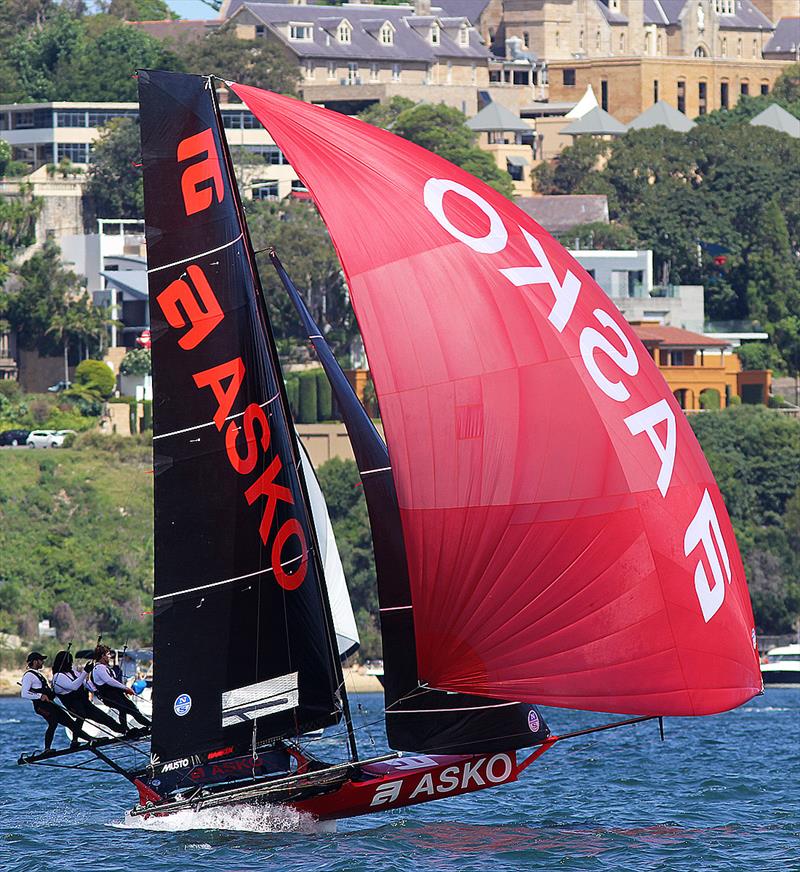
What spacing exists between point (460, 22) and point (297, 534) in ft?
393

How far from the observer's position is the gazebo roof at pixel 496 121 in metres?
129

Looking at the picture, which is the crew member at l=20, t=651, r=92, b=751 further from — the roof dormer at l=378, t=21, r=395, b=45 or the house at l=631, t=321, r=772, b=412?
the roof dormer at l=378, t=21, r=395, b=45

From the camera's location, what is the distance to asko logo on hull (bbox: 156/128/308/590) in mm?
22094

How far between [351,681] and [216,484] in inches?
1834

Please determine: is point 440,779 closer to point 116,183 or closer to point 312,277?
point 312,277

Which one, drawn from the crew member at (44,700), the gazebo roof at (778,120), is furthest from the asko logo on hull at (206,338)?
the gazebo roof at (778,120)

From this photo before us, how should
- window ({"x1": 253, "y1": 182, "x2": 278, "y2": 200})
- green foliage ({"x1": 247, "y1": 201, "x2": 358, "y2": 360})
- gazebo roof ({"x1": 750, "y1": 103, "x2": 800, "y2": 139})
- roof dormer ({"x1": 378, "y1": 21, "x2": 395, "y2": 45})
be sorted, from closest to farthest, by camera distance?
green foliage ({"x1": 247, "y1": 201, "x2": 358, "y2": 360}), window ({"x1": 253, "y1": 182, "x2": 278, "y2": 200}), gazebo roof ({"x1": 750, "y1": 103, "x2": 800, "y2": 139}), roof dormer ({"x1": 378, "y1": 21, "x2": 395, "y2": 45})

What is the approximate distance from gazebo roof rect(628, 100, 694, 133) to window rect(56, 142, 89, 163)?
30.8m

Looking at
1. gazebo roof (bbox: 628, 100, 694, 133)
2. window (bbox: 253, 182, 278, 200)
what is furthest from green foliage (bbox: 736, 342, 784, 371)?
gazebo roof (bbox: 628, 100, 694, 133)

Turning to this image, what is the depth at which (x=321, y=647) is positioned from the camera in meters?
22.9

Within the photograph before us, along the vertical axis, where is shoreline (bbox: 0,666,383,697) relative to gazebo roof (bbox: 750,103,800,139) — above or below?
below

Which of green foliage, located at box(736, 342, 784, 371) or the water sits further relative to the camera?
green foliage, located at box(736, 342, 784, 371)

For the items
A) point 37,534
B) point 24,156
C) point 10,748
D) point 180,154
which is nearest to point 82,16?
point 24,156

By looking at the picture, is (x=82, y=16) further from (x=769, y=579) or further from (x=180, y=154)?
(x=180, y=154)
